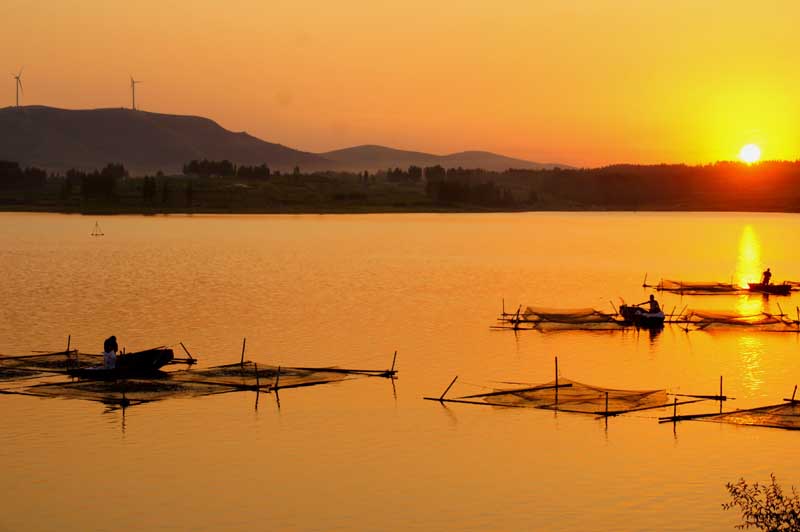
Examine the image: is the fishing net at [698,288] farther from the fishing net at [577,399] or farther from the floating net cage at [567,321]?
→ the fishing net at [577,399]

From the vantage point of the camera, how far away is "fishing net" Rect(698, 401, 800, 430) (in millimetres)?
35344

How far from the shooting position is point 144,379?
42031mm

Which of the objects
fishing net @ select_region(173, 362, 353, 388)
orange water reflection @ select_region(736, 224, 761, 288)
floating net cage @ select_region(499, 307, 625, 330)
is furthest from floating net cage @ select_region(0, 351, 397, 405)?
orange water reflection @ select_region(736, 224, 761, 288)

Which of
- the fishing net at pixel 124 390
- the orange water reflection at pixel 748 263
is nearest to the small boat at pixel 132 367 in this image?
the fishing net at pixel 124 390

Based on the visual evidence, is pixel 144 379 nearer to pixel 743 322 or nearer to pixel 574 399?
pixel 574 399

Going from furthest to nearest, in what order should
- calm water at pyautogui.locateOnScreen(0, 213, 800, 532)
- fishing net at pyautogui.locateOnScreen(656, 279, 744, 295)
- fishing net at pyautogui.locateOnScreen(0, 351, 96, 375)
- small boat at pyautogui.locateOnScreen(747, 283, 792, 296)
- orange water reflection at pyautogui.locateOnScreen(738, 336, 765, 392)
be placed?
fishing net at pyautogui.locateOnScreen(656, 279, 744, 295)
small boat at pyautogui.locateOnScreen(747, 283, 792, 296)
orange water reflection at pyautogui.locateOnScreen(738, 336, 765, 392)
fishing net at pyautogui.locateOnScreen(0, 351, 96, 375)
calm water at pyautogui.locateOnScreen(0, 213, 800, 532)

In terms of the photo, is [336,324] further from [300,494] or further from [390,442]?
[300,494]

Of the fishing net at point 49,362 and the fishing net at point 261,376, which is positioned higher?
the fishing net at point 49,362

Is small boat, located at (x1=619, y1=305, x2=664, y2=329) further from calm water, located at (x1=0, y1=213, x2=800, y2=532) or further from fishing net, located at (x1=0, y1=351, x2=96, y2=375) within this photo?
fishing net, located at (x1=0, y1=351, x2=96, y2=375)

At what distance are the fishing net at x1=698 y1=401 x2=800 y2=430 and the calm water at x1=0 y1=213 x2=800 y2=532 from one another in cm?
48

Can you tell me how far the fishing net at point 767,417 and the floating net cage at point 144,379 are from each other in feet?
47.8

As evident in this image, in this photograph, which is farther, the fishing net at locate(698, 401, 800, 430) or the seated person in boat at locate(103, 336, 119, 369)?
the seated person in boat at locate(103, 336, 119, 369)

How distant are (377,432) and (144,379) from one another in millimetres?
11231

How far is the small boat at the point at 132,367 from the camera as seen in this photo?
41188 millimetres
